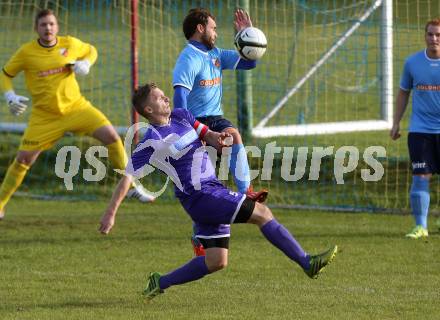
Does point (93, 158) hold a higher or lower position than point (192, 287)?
higher

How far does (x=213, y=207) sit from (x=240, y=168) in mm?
2163

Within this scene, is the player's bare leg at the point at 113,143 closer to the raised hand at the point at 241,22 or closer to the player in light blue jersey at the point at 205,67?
the player in light blue jersey at the point at 205,67

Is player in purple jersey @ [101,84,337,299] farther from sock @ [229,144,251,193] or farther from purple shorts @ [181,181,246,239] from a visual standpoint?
sock @ [229,144,251,193]

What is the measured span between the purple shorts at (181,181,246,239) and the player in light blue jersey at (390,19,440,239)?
144 inches

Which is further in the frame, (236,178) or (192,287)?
(236,178)

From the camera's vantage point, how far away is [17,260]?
9.53 metres

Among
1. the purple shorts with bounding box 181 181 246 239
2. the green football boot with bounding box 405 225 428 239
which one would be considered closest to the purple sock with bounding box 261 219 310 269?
the purple shorts with bounding box 181 181 246 239

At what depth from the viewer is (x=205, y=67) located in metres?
9.03

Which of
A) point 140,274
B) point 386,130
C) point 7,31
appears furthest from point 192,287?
point 7,31

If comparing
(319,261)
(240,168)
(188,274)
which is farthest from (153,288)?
(240,168)

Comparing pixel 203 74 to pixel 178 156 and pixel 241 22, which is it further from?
pixel 178 156

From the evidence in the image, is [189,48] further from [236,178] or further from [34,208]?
[34,208]

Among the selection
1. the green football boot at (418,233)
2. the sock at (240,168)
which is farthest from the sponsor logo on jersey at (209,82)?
the green football boot at (418,233)

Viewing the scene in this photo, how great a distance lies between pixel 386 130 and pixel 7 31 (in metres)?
6.38
